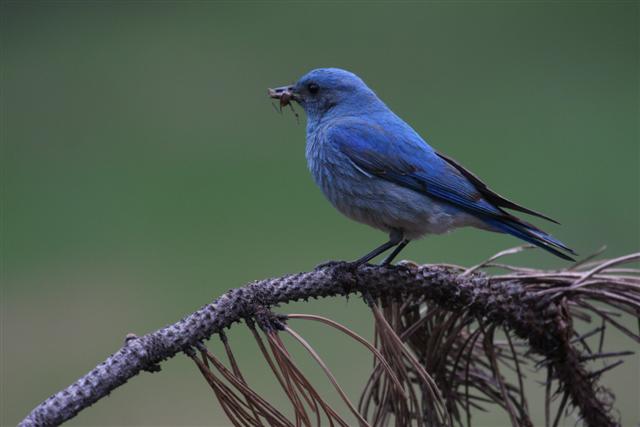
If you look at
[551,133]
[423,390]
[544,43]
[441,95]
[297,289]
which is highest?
[544,43]

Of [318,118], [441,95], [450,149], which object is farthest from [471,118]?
[318,118]

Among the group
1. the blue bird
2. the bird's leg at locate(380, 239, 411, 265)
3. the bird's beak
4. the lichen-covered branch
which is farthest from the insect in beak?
the lichen-covered branch

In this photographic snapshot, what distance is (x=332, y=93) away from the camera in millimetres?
3441

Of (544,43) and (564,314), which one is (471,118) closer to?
(544,43)

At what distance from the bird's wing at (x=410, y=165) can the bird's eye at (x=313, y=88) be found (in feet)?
1.01

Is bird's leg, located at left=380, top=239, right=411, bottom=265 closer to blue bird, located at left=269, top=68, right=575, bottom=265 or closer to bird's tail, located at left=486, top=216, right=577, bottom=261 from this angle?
blue bird, located at left=269, top=68, right=575, bottom=265

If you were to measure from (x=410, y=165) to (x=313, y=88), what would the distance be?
2.04 ft

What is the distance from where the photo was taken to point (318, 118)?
3434mm

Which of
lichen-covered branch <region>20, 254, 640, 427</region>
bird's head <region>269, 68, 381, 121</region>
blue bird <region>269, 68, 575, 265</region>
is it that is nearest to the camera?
lichen-covered branch <region>20, 254, 640, 427</region>

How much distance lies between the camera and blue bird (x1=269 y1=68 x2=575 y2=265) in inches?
116

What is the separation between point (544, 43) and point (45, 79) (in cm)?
445

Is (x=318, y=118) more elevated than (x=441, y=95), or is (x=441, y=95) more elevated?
(x=441, y=95)

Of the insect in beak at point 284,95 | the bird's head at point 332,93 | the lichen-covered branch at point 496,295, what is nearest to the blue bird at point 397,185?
the bird's head at point 332,93

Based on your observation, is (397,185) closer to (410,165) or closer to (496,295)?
(410,165)
